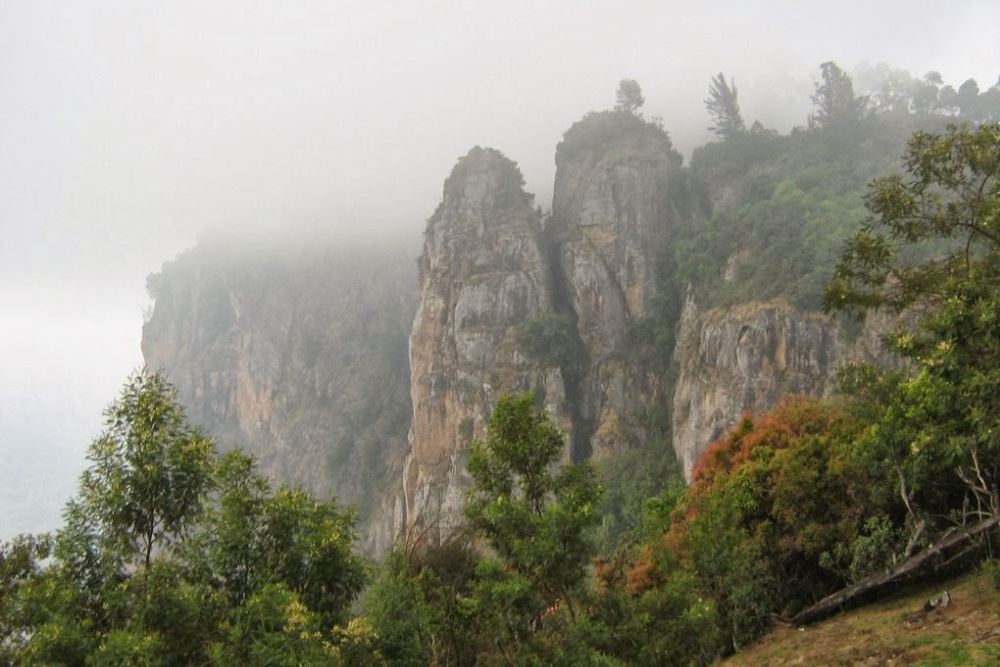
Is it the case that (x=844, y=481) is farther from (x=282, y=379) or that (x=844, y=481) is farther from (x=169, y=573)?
(x=282, y=379)

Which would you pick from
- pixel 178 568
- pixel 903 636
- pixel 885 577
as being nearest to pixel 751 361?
pixel 885 577

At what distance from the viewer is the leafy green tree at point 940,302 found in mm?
9477

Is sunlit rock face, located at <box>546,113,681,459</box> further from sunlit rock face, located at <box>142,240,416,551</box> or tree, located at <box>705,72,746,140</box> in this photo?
sunlit rock face, located at <box>142,240,416,551</box>

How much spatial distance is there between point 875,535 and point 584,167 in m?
56.8

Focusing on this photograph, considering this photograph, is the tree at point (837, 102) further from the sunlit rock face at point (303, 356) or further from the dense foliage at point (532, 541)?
the dense foliage at point (532, 541)

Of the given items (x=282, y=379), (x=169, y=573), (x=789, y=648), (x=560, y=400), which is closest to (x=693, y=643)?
(x=789, y=648)

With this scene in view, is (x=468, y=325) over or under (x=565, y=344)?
over

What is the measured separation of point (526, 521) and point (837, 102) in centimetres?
7199

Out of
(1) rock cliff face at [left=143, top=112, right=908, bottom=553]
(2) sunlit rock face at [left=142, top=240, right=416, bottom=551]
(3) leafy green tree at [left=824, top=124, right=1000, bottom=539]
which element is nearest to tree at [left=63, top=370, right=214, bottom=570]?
(3) leafy green tree at [left=824, top=124, right=1000, bottom=539]

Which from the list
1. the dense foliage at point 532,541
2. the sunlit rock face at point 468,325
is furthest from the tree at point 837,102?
the dense foliage at point 532,541

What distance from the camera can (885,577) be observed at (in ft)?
57.5

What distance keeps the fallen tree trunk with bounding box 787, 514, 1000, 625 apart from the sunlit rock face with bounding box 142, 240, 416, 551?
60.0m

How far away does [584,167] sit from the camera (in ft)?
235

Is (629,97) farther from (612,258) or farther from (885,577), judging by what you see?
(885,577)
